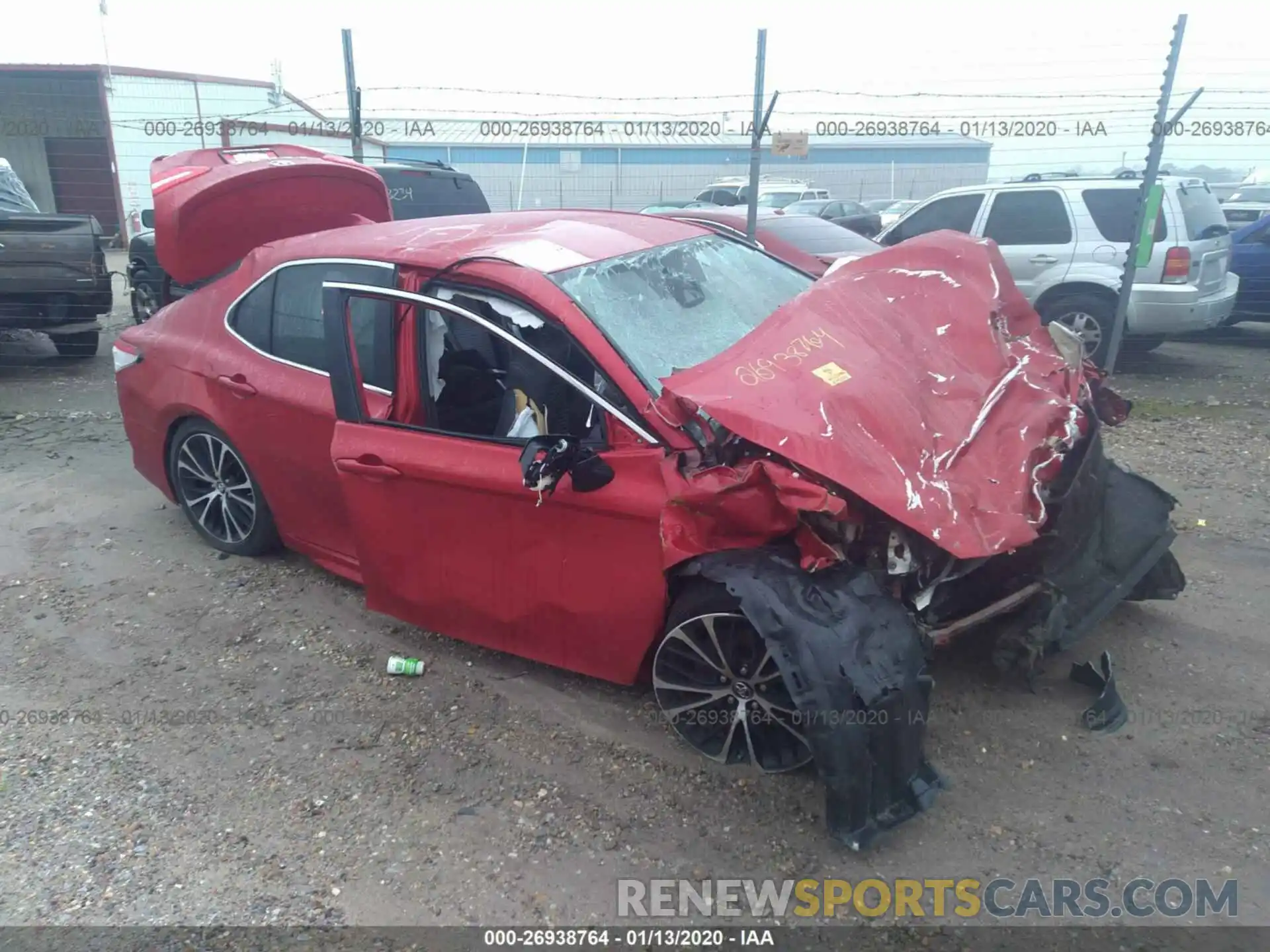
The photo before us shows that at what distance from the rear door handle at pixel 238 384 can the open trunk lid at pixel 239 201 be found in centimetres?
112

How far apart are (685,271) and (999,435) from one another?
1.45 m

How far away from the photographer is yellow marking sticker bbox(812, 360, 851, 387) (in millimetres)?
A: 2957

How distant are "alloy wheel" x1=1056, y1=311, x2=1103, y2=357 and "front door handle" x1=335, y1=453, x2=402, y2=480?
6.85m

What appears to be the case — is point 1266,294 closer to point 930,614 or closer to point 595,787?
point 930,614

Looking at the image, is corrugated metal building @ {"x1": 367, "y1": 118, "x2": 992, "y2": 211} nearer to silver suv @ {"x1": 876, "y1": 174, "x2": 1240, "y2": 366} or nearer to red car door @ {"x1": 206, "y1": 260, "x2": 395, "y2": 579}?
silver suv @ {"x1": 876, "y1": 174, "x2": 1240, "y2": 366}

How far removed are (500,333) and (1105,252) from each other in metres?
6.93

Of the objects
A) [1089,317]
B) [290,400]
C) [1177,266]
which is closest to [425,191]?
[290,400]

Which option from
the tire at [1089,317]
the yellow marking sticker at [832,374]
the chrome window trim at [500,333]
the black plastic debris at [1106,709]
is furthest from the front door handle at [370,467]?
the tire at [1089,317]

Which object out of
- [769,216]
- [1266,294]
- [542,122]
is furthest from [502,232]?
[1266,294]

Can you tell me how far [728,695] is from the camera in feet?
9.89

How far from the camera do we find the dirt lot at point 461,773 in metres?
2.73

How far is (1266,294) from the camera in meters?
9.16
